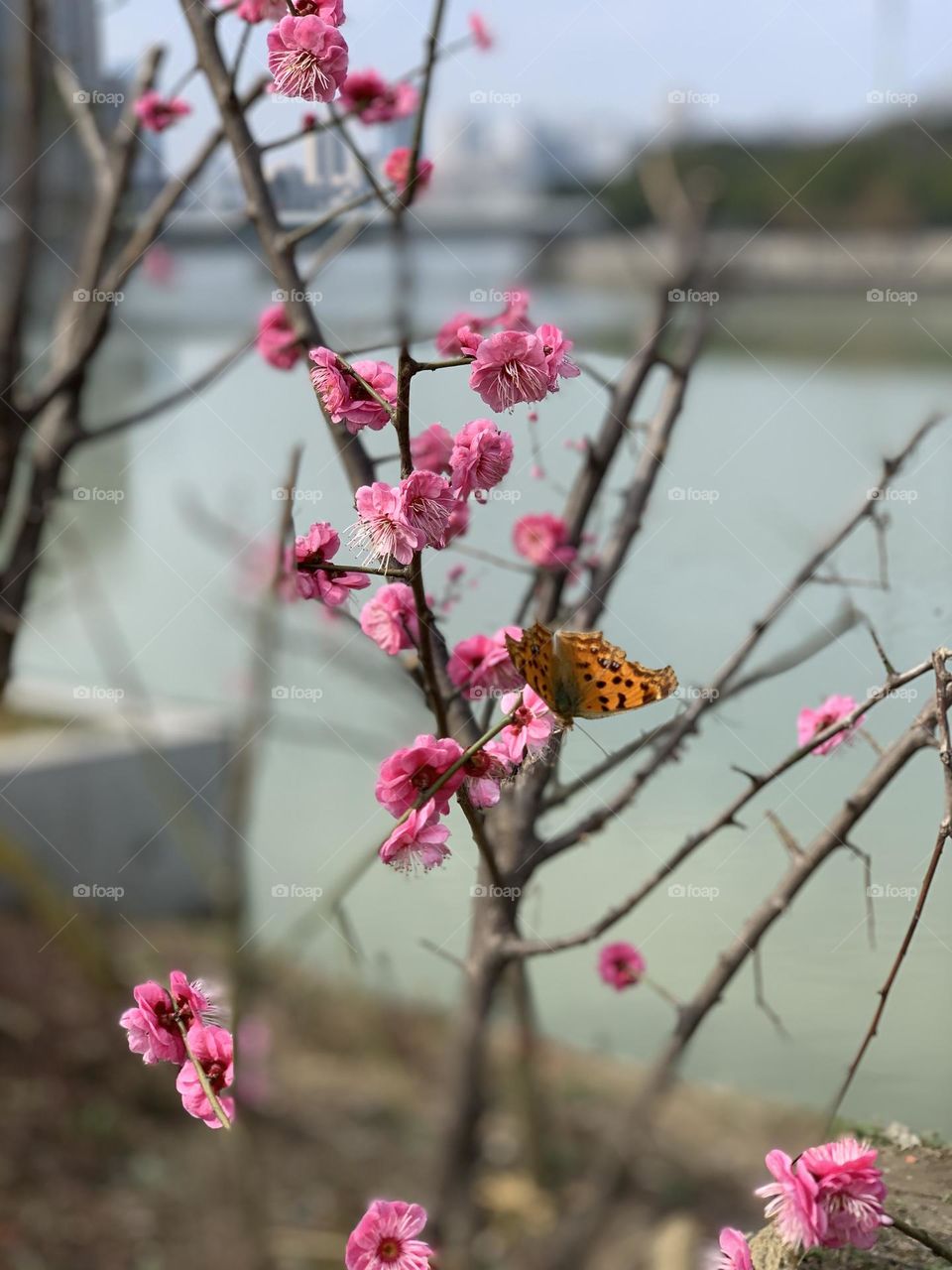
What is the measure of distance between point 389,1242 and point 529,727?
0.70ft

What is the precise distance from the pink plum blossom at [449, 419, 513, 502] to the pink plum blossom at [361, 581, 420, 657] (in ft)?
0.41

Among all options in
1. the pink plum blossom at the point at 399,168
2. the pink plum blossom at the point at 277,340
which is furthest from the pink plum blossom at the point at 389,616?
the pink plum blossom at the point at 399,168

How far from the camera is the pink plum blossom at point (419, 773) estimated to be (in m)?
0.50

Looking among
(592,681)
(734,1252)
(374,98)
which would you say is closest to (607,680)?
(592,681)

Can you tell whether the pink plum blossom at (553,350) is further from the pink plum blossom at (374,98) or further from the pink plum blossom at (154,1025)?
the pink plum blossom at (374,98)

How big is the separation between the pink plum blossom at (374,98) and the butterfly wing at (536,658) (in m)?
0.66

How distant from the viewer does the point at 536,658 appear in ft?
1.52

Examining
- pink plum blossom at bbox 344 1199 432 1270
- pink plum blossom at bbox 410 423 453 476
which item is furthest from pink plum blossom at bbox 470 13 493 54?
pink plum blossom at bbox 344 1199 432 1270

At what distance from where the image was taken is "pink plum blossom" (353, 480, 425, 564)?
476 millimetres

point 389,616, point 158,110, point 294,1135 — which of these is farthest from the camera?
point 294,1135

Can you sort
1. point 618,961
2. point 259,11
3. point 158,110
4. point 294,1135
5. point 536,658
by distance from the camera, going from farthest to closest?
point 294,1135 → point 158,110 → point 618,961 → point 259,11 → point 536,658

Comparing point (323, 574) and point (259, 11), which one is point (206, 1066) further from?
point (259, 11)

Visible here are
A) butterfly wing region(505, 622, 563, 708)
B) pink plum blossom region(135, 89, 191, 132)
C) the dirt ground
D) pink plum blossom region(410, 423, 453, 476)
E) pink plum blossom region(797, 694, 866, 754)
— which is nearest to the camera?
butterfly wing region(505, 622, 563, 708)

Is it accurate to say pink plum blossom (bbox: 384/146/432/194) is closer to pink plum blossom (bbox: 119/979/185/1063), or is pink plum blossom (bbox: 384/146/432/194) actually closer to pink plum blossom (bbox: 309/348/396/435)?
pink plum blossom (bbox: 309/348/396/435)
